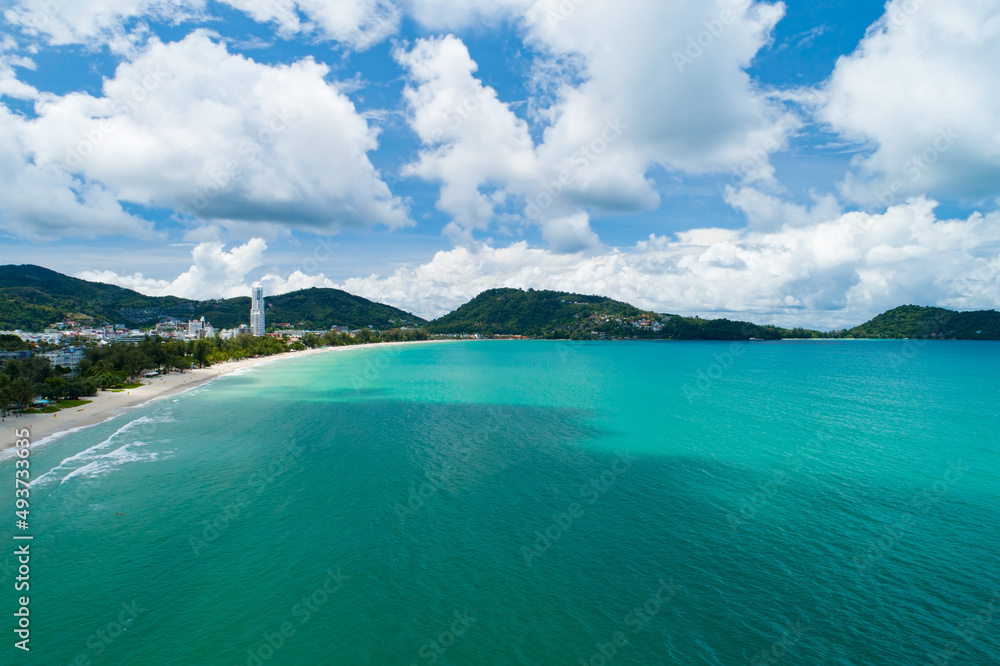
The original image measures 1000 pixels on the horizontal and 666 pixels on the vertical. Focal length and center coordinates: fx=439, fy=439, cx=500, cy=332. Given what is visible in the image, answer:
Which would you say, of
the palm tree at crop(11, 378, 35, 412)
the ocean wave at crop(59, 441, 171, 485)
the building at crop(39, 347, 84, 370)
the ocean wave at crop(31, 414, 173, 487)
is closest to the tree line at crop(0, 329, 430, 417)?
the palm tree at crop(11, 378, 35, 412)

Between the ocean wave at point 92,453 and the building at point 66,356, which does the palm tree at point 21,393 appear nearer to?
the ocean wave at point 92,453

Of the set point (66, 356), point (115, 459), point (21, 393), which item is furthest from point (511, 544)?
point (66, 356)

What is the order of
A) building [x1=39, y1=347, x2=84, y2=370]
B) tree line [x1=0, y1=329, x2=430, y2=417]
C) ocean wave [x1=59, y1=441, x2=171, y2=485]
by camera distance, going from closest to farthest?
ocean wave [x1=59, y1=441, x2=171, y2=485] < tree line [x1=0, y1=329, x2=430, y2=417] < building [x1=39, y1=347, x2=84, y2=370]

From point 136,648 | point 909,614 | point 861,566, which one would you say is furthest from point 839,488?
point 136,648

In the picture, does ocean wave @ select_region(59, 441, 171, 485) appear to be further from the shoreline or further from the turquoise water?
the shoreline

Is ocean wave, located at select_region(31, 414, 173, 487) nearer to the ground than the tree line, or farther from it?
nearer to the ground

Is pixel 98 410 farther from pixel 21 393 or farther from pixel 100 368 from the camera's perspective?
pixel 100 368

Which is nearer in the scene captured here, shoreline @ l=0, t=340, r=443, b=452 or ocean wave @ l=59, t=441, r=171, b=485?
ocean wave @ l=59, t=441, r=171, b=485

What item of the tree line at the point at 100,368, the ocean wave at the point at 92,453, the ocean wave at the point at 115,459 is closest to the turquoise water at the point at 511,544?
the ocean wave at the point at 115,459

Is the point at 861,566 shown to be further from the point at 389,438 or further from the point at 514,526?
the point at 389,438
